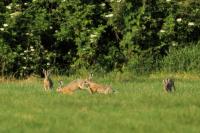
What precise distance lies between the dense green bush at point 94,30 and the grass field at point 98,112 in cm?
800

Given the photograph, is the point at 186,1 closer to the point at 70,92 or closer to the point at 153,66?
the point at 153,66

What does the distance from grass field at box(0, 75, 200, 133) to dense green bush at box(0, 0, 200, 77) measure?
8001mm

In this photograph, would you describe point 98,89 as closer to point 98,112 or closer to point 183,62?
point 98,112

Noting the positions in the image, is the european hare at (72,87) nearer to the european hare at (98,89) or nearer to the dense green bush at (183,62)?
the european hare at (98,89)

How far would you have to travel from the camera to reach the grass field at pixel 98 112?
11.5m

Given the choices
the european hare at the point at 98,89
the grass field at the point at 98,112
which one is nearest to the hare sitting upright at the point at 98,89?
the european hare at the point at 98,89

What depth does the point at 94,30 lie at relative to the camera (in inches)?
974

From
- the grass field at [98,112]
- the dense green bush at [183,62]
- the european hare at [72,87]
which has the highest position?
the grass field at [98,112]

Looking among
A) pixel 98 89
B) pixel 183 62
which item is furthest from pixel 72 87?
pixel 183 62

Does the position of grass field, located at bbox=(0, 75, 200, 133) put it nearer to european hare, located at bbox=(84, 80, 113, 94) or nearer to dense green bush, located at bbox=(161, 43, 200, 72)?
european hare, located at bbox=(84, 80, 113, 94)

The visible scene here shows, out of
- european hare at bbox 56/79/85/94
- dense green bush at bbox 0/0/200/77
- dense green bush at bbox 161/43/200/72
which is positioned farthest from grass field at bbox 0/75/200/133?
dense green bush at bbox 0/0/200/77

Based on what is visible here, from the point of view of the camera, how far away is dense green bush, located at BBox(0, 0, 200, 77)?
24547 mm

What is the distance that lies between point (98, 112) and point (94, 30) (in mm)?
12008

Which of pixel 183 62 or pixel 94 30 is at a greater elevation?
pixel 94 30
